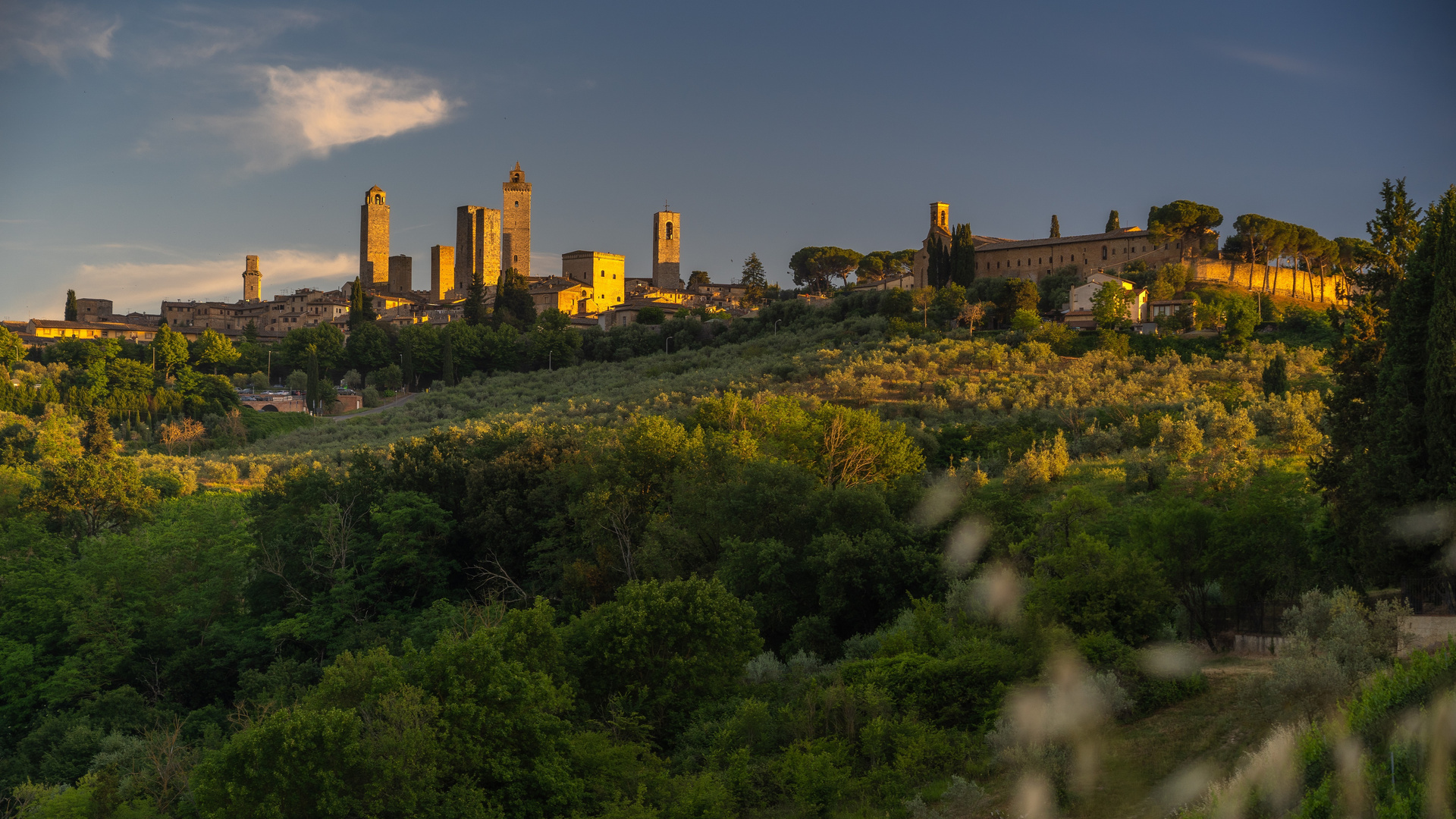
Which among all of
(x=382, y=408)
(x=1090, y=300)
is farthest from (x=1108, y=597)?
(x=382, y=408)

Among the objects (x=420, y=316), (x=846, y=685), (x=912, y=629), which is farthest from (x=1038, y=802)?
(x=420, y=316)

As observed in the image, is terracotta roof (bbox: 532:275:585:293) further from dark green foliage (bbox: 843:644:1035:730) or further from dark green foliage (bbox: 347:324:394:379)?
dark green foliage (bbox: 843:644:1035:730)

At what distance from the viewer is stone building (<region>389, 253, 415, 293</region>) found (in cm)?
11262

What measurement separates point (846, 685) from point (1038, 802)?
4215 mm

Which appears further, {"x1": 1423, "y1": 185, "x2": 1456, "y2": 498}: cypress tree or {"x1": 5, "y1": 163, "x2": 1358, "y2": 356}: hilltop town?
{"x1": 5, "y1": 163, "x2": 1358, "y2": 356}: hilltop town

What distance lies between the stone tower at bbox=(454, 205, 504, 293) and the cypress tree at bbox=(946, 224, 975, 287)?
5360cm

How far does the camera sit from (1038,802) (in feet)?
33.0

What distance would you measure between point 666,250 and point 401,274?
2731cm

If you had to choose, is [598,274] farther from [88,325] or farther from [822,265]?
[88,325]

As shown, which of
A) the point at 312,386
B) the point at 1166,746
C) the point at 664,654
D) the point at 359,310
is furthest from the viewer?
the point at 359,310

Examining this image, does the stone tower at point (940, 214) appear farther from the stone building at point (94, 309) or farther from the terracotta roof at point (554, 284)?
the stone building at point (94, 309)

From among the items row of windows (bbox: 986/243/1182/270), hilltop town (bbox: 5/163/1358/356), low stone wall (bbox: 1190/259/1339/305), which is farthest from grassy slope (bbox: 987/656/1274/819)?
row of windows (bbox: 986/243/1182/270)

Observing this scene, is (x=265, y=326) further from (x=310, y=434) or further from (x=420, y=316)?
(x=310, y=434)

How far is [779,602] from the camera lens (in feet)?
63.4
